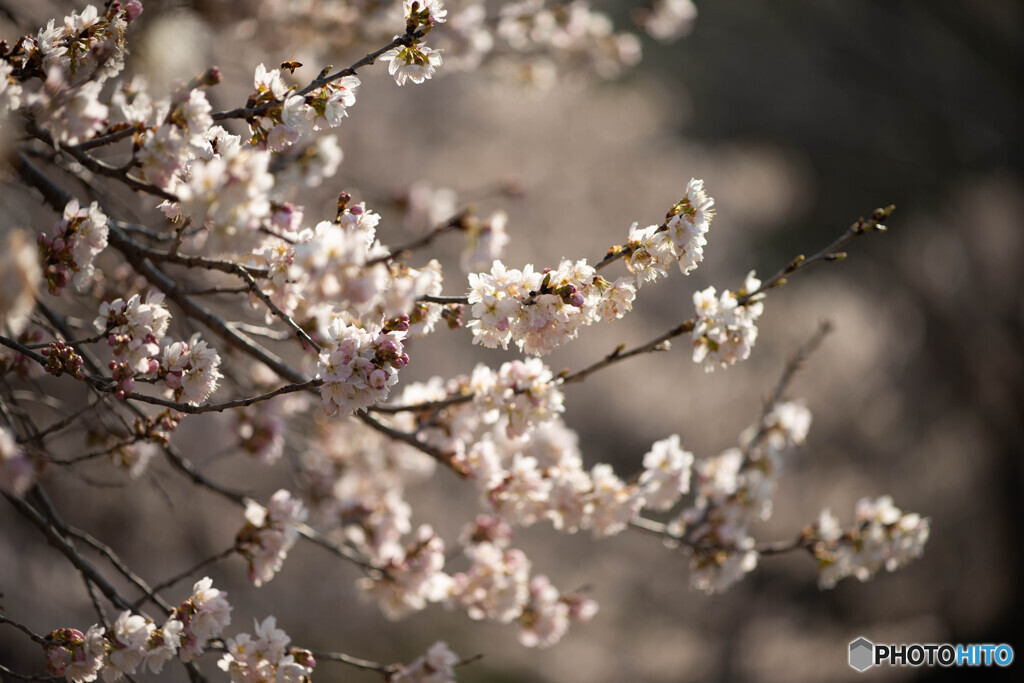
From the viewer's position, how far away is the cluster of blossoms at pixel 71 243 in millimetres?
1071

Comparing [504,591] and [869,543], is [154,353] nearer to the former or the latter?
[504,591]

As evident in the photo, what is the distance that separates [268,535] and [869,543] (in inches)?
52.0

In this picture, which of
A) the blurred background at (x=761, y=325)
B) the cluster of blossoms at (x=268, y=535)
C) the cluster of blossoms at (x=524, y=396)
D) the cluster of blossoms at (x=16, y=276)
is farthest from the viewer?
the blurred background at (x=761, y=325)

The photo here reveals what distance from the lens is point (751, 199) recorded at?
16.3 feet

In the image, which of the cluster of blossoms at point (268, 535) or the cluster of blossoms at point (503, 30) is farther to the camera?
the cluster of blossoms at point (503, 30)

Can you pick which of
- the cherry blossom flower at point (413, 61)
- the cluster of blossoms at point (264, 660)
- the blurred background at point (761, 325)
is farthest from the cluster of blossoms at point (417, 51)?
the blurred background at point (761, 325)

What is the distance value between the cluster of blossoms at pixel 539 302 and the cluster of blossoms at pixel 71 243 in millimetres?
565

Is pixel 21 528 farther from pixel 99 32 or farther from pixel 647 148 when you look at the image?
pixel 647 148

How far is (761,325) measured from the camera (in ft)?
14.3

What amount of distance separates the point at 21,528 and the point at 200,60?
183 centimetres

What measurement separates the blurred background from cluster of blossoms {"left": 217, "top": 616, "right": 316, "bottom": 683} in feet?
5.19

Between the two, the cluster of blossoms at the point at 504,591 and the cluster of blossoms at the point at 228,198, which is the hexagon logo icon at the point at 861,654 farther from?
the cluster of blossoms at the point at 228,198

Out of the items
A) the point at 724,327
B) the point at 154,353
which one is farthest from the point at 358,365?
the point at 724,327

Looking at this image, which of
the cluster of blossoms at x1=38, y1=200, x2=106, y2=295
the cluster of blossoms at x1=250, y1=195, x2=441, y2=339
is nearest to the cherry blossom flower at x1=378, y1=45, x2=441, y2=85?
the cluster of blossoms at x1=250, y1=195, x2=441, y2=339
